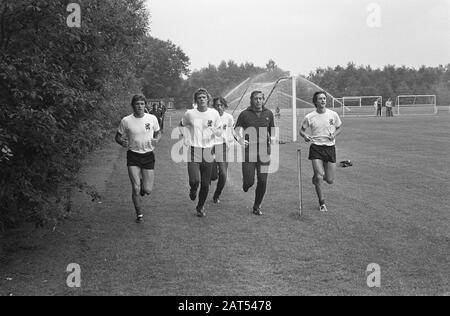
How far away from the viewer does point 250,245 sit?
7469 mm

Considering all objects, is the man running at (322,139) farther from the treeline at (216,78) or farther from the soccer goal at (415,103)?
the treeline at (216,78)

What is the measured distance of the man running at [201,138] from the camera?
9.47m

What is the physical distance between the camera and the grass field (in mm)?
5855

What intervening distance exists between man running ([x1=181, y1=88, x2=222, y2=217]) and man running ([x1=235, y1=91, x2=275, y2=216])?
0.46 m

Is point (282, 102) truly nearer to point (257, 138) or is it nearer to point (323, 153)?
point (323, 153)

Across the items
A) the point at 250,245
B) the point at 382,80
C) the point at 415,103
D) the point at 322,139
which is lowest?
the point at 250,245

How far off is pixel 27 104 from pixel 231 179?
8532 millimetres

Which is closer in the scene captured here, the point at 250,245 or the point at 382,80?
the point at 250,245

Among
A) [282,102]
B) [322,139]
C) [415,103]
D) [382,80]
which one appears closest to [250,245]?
[322,139]

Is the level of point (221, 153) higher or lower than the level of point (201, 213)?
higher

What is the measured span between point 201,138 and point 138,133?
1098 millimetres

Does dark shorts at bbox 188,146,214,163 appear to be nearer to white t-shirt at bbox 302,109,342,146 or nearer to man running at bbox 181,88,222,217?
man running at bbox 181,88,222,217

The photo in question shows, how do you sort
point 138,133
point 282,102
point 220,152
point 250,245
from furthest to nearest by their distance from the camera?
point 282,102, point 220,152, point 138,133, point 250,245

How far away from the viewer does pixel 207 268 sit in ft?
21.1
